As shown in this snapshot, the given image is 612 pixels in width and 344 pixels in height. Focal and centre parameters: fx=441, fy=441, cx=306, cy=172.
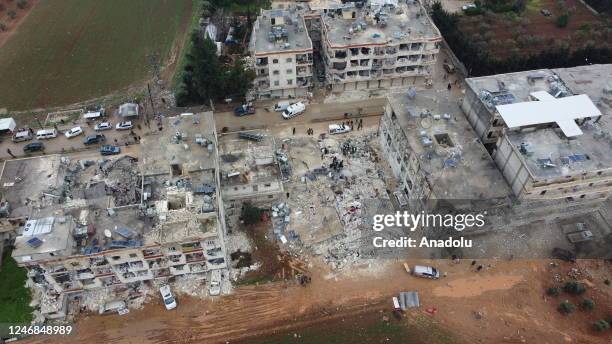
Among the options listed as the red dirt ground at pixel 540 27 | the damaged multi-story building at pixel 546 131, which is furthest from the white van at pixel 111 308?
the red dirt ground at pixel 540 27

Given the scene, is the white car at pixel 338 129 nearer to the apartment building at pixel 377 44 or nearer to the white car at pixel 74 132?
the apartment building at pixel 377 44

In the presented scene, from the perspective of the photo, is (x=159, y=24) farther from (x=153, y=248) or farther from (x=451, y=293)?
(x=451, y=293)

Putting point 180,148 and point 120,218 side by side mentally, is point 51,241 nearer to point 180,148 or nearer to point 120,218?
point 120,218

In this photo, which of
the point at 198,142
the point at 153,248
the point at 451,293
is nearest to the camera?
the point at 153,248

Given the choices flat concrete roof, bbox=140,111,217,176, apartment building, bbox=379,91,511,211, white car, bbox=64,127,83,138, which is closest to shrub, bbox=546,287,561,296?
apartment building, bbox=379,91,511,211

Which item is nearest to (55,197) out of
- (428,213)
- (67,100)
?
(67,100)

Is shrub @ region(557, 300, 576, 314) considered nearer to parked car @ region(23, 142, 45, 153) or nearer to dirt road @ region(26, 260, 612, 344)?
dirt road @ region(26, 260, 612, 344)
